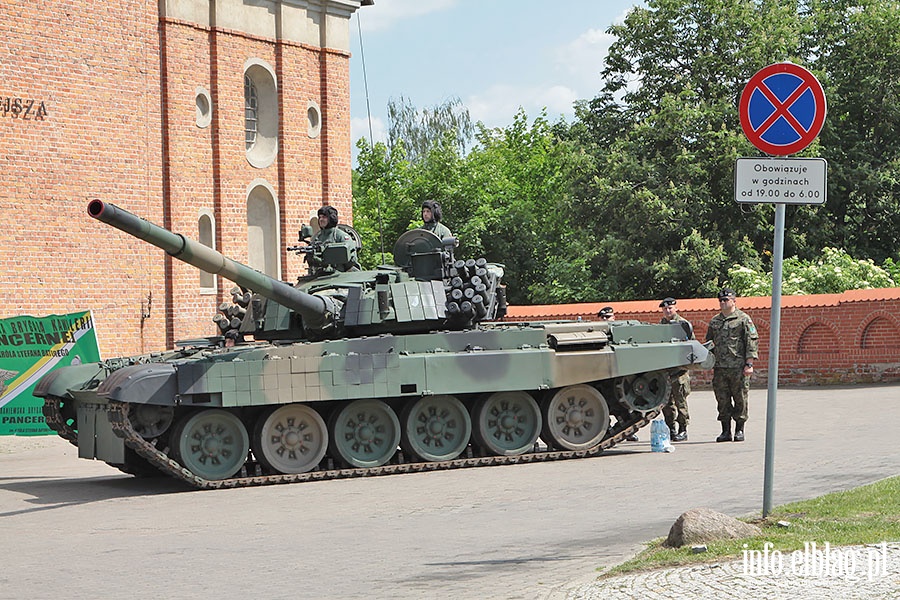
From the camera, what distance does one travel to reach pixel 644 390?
15805 millimetres

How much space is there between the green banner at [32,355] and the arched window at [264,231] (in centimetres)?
782

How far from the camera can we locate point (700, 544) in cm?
800

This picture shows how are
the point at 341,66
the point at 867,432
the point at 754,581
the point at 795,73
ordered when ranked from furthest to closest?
the point at 341,66 < the point at 867,432 < the point at 795,73 < the point at 754,581

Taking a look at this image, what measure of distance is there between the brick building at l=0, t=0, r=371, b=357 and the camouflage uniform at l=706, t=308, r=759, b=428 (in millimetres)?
11312

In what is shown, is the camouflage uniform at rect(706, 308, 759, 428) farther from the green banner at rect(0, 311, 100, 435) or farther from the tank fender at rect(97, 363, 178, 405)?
the green banner at rect(0, 311, 100, 435)

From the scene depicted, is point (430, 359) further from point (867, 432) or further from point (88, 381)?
point (867, 432)

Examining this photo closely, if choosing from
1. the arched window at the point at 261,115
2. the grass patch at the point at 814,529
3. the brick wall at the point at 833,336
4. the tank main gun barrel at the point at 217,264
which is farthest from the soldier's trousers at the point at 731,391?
the arched window at the point at 261,115

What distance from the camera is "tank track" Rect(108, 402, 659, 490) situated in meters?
12.9

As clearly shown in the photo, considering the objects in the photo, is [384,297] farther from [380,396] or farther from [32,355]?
[32,355]

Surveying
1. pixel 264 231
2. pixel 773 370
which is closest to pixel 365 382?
pixel 773 370

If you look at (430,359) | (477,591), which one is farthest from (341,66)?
(477,591)

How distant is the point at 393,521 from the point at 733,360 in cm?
680

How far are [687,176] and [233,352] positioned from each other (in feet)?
79.0

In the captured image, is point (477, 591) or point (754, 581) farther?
point (477, 591)
